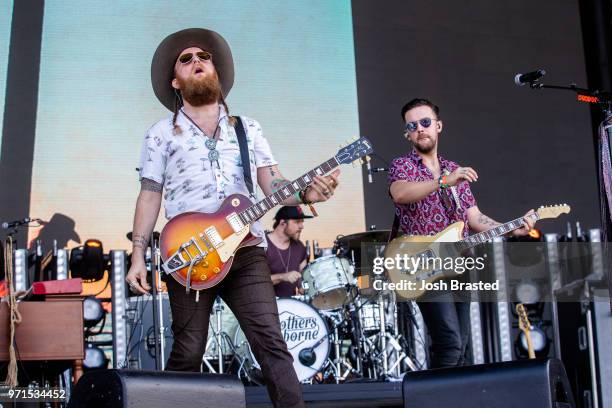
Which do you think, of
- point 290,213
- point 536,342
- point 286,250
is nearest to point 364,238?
point 290,213

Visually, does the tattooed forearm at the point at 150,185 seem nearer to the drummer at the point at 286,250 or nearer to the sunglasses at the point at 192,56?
the sunglasses at the point at 192,56

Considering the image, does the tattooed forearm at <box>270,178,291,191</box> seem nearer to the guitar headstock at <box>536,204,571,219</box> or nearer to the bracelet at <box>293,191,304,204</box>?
the bracelet at <box>293,191,304,204</box>

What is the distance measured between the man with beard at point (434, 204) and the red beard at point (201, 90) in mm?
1203

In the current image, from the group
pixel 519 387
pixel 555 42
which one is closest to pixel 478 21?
pixel 555 42

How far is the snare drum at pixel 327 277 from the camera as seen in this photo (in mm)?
7449

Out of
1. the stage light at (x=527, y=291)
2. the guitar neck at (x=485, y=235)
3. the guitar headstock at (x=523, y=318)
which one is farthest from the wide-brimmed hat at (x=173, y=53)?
the stage light at (x=527, y=291)

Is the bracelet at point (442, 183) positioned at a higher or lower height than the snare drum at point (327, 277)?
higher

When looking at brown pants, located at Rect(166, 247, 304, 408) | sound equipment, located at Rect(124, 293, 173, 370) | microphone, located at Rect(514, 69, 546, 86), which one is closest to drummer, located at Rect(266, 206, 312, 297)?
sound equipment, located at Rect(124, 293, 173, 370)

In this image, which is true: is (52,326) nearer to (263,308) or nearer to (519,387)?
(263,308)

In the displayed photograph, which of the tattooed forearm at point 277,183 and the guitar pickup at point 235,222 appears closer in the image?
the guitar pickup at point 235,222

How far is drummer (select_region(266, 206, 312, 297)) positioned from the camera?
797 cm

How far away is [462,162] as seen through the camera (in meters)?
8.51

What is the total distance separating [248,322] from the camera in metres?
3.67

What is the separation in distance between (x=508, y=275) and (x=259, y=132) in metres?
4.79
